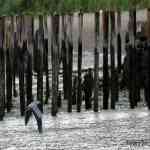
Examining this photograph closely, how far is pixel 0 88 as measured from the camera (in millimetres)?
23875

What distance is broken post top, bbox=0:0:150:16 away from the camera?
38250 millimetres

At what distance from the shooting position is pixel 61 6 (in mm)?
40406

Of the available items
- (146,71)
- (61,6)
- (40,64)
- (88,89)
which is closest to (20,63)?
(40,64)

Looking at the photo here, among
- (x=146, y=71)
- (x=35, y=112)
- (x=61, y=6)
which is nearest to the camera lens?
(x=35, y=112)

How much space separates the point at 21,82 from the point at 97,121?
261 centimetres

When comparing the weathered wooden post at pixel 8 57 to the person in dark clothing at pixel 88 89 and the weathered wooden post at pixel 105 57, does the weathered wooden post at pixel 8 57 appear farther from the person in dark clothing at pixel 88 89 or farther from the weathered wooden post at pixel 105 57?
the weathered wooden post at pixel 105 57

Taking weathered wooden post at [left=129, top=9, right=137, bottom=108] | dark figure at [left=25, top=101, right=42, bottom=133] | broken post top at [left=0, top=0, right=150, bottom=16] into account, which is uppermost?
broken post top at [left=0, top=0, right=150, bottom=16]

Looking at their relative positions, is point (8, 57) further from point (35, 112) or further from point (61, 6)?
point (61, 6)

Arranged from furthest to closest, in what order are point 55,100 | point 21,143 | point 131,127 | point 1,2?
point 1,2, point 55,100, point 131,127, point 21,143

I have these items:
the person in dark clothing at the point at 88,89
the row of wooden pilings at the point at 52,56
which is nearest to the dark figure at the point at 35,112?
the row of wooden pilings at the point at 52,56

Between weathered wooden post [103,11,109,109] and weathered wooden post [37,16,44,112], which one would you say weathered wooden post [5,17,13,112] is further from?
weathered wooden post [103,11,109,109]

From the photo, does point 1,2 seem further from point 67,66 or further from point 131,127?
point 131,127

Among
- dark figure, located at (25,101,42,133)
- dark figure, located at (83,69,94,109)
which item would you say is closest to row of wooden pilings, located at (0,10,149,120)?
dark figure, located at (83,69,94,109)

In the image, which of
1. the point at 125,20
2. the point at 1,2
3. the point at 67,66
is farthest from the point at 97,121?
the point at 1,2
